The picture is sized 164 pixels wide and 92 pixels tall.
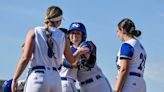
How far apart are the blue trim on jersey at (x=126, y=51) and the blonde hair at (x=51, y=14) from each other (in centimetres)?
177

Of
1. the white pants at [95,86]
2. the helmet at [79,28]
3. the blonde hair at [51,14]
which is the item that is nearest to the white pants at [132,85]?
the white pants at [95,86]

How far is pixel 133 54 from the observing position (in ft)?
29.2

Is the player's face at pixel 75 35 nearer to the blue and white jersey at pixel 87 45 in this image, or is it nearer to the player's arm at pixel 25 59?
the blue and white jersey at pixel 87 45

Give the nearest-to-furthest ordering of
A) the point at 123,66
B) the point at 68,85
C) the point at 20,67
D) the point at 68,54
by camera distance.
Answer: the point at 20,67
the point at 68,54
the point at 68,85
the point at 123,66

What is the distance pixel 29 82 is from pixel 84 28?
1.90 metres

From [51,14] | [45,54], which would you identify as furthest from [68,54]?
[51,14]

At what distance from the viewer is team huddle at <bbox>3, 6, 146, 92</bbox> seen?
720 cm

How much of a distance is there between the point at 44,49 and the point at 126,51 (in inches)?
79.4

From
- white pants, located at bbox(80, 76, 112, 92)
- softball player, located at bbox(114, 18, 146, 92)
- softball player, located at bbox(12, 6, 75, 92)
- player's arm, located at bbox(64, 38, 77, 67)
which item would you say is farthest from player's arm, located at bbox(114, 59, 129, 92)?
softball player, located at bbox(12, 6, 75, 92)

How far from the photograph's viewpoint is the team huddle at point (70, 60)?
23.6 ft

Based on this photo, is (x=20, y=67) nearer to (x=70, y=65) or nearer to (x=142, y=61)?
(x=70, y=65)

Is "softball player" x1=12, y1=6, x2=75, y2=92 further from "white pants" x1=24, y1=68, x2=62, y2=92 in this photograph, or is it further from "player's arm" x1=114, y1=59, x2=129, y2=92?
"player's arm" x1=114, y1=59, x2=129, y2=92

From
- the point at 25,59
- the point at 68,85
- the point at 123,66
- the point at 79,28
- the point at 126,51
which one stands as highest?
the point at 79,28

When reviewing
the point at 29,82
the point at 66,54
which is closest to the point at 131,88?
the point at 66,54
